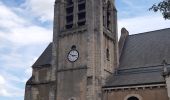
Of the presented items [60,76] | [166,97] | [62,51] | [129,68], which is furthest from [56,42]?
[166,97]

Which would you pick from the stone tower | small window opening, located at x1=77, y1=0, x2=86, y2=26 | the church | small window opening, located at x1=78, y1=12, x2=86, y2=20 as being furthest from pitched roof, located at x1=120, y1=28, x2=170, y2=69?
small window opening, located at x1=78, y1=12, x2=86, y2=20

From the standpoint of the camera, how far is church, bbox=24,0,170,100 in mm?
27242

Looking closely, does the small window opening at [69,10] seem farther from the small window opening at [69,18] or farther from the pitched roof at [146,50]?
the pitched roof at [146,50]

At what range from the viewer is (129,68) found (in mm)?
30688

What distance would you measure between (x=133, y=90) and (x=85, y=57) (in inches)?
227

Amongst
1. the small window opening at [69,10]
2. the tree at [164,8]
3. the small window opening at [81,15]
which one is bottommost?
the tree at [164,8]

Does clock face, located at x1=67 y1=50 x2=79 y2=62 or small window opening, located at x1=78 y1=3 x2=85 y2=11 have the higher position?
small window opening, located at x1=78 y1=3 x2=85 y2=11

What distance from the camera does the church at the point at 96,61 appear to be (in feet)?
89.4

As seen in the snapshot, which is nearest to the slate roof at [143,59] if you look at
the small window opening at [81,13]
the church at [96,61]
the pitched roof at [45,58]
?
the church at [96,61]

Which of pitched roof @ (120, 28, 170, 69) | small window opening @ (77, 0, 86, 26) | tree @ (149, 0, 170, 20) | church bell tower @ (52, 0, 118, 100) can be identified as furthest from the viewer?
small window opening @ (77, 0, 86, 26)

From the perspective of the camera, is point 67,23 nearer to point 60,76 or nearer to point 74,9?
point 74,9

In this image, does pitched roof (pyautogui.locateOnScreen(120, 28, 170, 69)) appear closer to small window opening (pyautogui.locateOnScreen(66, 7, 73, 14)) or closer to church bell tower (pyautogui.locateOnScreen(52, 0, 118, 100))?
church bell tower (pyautogui.locateOnScreen(52, 0, 118, 100))

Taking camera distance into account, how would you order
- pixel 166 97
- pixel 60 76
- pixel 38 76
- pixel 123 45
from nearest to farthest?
pixel 166 97
pixel 60 76
pixel 38 76
pixel 123 45

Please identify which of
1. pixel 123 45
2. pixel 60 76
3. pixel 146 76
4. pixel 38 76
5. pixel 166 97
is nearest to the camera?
pixel 166 97
